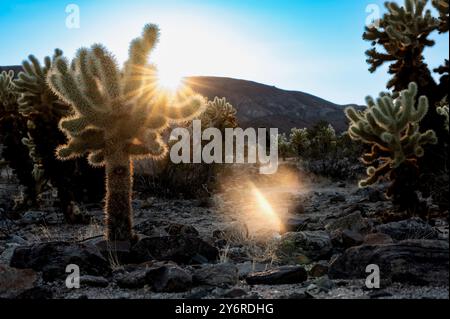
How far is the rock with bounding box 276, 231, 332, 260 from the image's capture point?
505 centimetres

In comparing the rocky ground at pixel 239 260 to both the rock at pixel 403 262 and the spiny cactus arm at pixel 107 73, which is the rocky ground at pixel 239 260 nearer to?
the rock at pixel 403 262

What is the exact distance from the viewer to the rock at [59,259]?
441 cm

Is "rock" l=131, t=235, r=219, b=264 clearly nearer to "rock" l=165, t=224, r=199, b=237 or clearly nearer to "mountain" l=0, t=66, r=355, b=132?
"rock" l=165, t=224, r=199, b=237

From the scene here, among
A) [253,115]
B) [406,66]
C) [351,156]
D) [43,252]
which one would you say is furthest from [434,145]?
[253,115]

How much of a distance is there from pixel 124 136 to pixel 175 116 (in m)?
0.66

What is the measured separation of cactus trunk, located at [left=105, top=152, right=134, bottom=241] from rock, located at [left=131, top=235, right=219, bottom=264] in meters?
0.49

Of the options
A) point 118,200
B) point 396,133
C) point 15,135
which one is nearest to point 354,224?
point 396,133

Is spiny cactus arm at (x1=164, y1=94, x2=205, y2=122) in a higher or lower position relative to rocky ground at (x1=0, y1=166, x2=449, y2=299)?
higher

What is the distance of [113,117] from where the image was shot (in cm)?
566

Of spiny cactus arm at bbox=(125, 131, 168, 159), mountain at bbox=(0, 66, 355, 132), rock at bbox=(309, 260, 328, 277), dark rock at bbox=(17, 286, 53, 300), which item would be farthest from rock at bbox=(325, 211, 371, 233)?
mountain at bbox=(0, 66, 355, 132)

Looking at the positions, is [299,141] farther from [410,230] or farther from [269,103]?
[269,103]

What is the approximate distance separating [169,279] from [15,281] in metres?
1.29

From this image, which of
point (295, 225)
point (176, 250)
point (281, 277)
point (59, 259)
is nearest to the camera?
point (281, 277)
